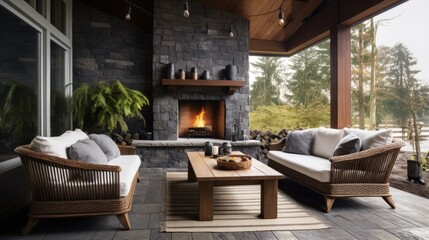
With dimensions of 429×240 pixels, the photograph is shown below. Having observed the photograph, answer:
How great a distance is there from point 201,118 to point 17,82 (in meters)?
3.34

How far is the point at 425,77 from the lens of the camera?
4.50 m

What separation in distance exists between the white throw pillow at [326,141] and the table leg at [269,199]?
1.38m

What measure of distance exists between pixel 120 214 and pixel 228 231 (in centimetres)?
89

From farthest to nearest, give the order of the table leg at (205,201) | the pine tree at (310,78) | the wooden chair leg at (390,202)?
the pine tree at (310,78) < the wooden chair leg at (390,202) < the table leg at (205,201)

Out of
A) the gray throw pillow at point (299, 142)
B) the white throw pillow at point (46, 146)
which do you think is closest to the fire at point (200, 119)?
the gray throw pillow at point (299, 142)

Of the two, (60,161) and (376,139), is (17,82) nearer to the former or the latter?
(60,161)

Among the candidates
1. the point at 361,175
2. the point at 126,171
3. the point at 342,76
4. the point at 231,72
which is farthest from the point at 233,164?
the point at 231,72

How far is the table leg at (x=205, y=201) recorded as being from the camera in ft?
8.00

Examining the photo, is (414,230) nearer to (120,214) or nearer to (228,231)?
(228,231)

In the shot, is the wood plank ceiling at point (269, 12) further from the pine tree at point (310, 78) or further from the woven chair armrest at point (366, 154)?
the woven chair armrest at point (366, 154)

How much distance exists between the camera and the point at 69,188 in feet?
7.34

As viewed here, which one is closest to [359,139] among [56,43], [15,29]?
[15,29]

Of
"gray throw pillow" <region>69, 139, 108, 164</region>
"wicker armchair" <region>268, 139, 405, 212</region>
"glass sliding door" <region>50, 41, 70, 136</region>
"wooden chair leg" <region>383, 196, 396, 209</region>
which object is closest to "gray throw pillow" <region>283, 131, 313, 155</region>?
"wicker armchair" <region>268, 139, 405, 212</region>

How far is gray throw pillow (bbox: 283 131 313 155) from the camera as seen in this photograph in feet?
12.7
